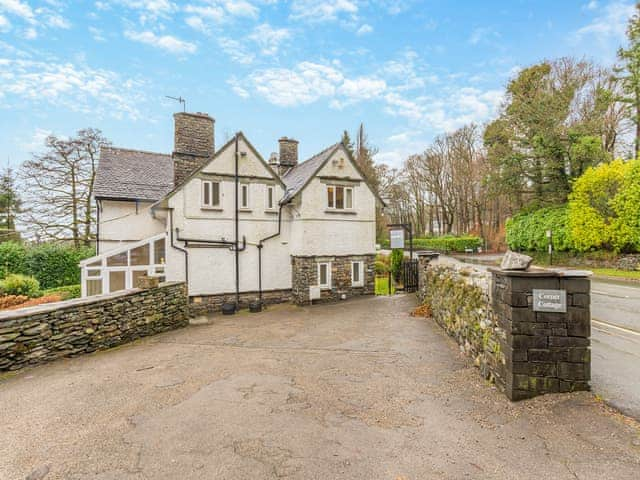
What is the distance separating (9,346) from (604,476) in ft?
31.0

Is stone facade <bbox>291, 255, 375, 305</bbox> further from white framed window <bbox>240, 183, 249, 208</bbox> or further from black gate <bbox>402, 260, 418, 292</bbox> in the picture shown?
white framed window <bbox>240, 183, 249, 208</bbox>

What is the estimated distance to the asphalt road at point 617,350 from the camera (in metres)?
4.43

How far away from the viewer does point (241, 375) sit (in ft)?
19.0

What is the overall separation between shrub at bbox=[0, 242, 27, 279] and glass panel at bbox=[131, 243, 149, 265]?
12836 mm

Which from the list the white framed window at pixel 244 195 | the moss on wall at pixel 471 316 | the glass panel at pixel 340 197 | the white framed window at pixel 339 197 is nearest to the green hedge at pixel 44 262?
the white framed window at pixel 244 195

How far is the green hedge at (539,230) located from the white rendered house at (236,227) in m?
16.8

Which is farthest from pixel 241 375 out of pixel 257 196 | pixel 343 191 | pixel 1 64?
pixel 1 64

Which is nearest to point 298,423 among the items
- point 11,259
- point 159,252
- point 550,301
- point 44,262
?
point 550,301

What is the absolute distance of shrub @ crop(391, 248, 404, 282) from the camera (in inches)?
704

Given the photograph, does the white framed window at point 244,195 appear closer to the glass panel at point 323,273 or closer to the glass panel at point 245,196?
the glass panel at point 245,196

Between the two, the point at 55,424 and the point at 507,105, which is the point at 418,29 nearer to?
the point at 55,424

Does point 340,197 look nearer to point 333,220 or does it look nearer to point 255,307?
point 333,220

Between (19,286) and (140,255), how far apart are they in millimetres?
9020

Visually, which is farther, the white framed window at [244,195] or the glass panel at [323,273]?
the glass panel at [323,273]
